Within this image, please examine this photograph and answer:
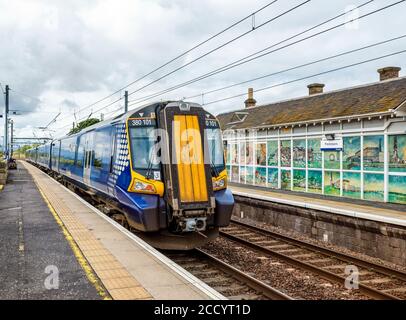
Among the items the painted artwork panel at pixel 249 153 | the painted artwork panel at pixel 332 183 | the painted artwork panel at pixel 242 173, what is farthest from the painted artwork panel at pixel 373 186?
the painted artwork panel at pixel 242 173

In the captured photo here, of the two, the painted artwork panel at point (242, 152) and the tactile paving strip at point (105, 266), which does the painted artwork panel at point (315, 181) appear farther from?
the tactile paving strip at point (105, 266)

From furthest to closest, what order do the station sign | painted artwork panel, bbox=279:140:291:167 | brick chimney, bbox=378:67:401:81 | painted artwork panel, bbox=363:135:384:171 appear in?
1. painted artwork panel, bbox=279:140:291:167
2. brick chimney, bbox=378:67:401:81
3. the station sign
4. painted artwork panel, bbox=363:135:384:171

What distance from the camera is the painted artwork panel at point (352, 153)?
1560cm

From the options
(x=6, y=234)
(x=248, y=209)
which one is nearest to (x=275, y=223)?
(x=248, y=209)

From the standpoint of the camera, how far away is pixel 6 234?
9.18 metres

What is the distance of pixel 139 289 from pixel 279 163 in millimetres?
15522

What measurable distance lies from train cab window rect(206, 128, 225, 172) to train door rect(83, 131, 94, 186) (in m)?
5.13

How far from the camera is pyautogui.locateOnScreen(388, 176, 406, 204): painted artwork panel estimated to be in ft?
45.0

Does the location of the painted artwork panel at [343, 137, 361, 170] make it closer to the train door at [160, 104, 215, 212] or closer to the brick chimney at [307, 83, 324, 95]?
the brick chimney at [307, 83, 324, 95]

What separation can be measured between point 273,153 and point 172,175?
43.0 ft

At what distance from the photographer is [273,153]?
2072 centimetres

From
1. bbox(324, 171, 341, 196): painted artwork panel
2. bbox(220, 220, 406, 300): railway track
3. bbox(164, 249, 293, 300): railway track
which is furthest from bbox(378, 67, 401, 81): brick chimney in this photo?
bbox(164, 249, 293, 300): railway track

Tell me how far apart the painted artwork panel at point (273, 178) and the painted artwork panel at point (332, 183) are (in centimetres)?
365

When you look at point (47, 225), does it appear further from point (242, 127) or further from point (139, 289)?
point (242, 127)
